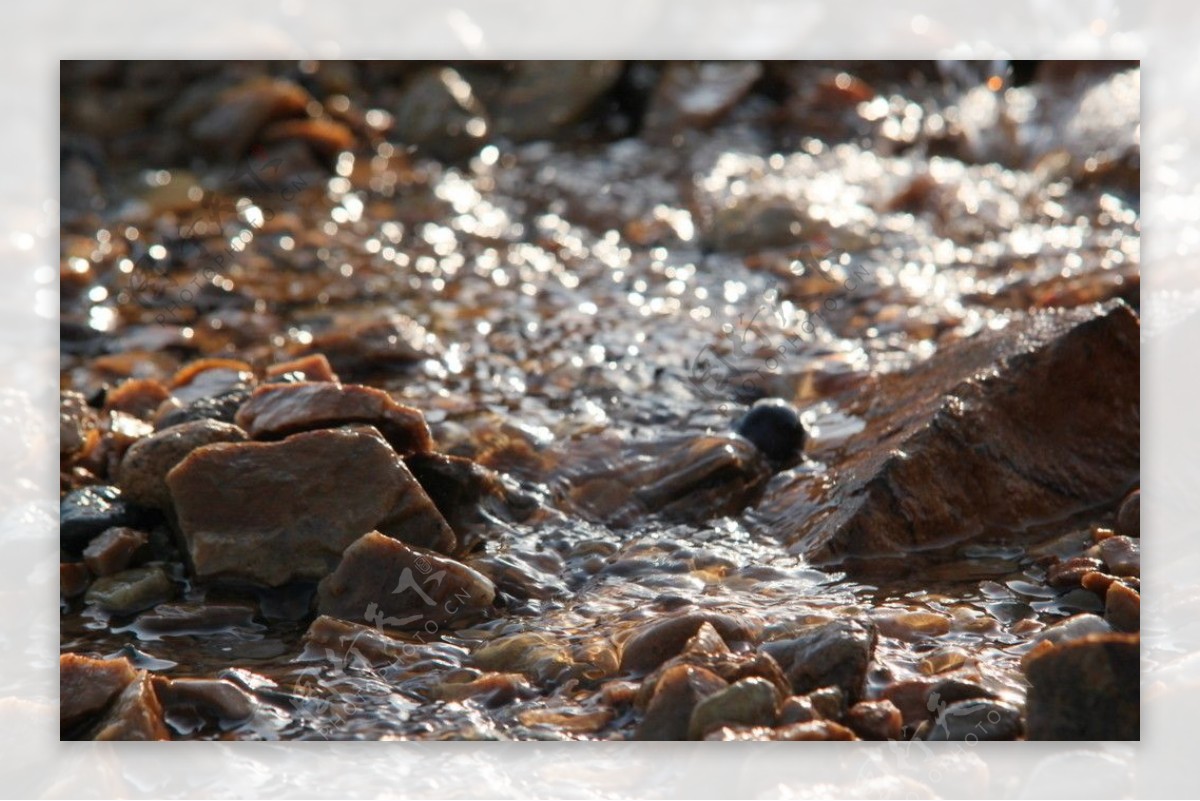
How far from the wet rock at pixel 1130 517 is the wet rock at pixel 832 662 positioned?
2.57 feet

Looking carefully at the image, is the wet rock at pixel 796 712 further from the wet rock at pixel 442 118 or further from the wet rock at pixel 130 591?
the wet rock at pixel 442 118

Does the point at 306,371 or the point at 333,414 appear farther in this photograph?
the point at 306,371

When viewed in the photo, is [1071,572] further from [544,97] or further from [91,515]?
[544,97]

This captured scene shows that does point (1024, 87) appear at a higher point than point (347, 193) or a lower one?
higher

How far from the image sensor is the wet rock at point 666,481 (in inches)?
117

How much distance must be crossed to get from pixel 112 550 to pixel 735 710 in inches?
52.2

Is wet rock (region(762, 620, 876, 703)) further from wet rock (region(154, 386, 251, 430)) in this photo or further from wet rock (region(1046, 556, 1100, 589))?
wet rock (region(154, 386, 251, 430))

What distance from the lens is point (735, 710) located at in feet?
6.84

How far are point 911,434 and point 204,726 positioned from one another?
152 cm

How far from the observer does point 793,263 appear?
443 cm

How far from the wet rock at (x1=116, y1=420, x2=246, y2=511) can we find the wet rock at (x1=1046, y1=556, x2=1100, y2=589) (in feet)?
5.43

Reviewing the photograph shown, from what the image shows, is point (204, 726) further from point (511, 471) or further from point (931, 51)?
point (931, 51)

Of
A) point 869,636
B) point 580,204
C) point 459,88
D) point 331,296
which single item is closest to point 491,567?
point 869,636

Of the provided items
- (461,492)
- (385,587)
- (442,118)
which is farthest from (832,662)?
(442,118)
